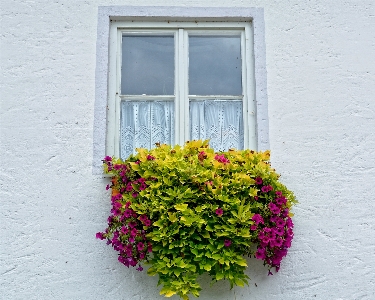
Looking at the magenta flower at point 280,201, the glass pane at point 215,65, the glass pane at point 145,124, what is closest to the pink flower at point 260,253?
the magenta flower at point 280,201

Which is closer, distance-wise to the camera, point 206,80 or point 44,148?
point 44,148

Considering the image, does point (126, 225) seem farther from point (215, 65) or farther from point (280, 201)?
point (215, 65)

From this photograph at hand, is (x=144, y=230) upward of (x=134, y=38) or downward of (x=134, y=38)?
downward

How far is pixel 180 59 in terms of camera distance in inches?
198

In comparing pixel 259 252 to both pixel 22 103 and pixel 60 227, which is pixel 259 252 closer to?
pixel 60 227

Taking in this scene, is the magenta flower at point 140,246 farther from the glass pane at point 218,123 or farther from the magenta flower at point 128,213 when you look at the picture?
the glass pane at point 218,123

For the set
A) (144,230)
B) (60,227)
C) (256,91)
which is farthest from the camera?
(256,91)

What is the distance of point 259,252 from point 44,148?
73.1 inches

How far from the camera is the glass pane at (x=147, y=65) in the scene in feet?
16.5

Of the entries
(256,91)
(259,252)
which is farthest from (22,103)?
(259,252)

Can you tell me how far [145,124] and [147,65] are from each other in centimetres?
55

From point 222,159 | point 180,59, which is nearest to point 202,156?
point 222,159

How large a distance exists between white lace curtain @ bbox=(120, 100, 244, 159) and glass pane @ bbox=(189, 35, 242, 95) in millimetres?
122

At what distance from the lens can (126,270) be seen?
4.46 m
